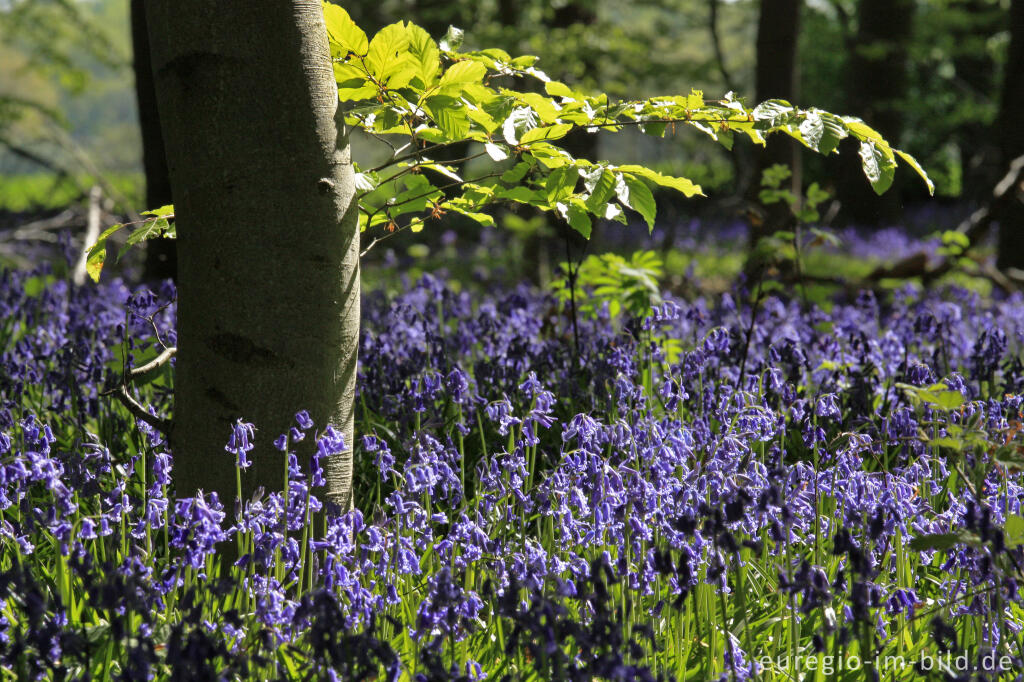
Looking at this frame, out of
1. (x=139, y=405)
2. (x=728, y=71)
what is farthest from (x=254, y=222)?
(x=728, y=71)

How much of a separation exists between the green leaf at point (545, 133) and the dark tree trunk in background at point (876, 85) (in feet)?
38.3

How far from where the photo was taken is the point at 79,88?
14164 mm

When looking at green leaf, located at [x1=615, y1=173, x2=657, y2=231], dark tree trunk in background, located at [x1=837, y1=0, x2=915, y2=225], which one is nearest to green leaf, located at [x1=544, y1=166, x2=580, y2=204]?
green leaf, located at [x1=615, y1=173, x2=657, y2=231]

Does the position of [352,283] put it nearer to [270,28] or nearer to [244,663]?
[270,28]

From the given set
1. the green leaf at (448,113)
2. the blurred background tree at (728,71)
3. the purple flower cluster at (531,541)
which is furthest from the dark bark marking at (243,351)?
the blurred background tree at (728,71)

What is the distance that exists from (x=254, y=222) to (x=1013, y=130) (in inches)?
322

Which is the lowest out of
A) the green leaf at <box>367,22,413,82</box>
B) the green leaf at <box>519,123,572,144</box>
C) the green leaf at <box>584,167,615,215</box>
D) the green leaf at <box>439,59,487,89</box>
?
the green leaf at <box>584,167,615,215</box>

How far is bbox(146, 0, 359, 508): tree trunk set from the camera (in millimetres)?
2459

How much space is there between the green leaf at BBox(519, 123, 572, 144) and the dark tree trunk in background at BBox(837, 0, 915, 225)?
11669 mm

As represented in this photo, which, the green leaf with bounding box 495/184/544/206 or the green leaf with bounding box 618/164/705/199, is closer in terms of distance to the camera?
the green leaf with bounding box 618/164/705/199

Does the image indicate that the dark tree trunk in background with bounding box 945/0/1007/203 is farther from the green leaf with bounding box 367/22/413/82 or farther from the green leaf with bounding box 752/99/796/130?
the green leaf with bounding box 367/22/413/82

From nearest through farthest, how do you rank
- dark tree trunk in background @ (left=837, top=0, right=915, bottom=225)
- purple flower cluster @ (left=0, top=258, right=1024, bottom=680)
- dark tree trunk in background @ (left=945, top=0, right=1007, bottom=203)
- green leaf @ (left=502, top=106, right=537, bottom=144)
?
1. purple flower cluster @ (left=0, top=258, right=1024, bottom=680)
2. green leaf @ (left=502, top=106, right=537, bottom=144)
3. dark tree trunk in background @ (left=837, top=0, right=915, bottom=225)
4. dark tree trunk in background @ (left=945, top=0, right=1007, bottom=203)

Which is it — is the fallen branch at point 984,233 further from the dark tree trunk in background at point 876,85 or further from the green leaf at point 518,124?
the dark tree trunk in background at point 876,85

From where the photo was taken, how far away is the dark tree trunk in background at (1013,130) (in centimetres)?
816
